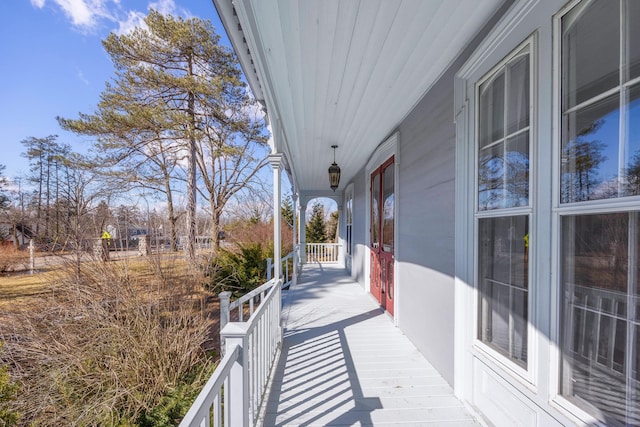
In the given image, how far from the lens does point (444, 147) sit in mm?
2244

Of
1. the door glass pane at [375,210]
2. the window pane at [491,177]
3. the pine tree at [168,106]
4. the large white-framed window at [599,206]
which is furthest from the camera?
the pine tree at [168,106]

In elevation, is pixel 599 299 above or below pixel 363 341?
above

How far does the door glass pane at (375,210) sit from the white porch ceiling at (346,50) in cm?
165

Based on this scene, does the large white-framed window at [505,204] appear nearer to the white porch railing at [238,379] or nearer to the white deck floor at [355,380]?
the white deck floor at [355,380]

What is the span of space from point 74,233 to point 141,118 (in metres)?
7.03

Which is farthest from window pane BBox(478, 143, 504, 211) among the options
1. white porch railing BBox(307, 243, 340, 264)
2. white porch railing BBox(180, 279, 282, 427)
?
white porch railing BBox(307, 243, 340, 264)

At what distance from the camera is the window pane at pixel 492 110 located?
1680 mm

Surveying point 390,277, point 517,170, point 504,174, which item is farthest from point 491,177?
point 390,277

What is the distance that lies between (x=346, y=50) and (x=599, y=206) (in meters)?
1.68

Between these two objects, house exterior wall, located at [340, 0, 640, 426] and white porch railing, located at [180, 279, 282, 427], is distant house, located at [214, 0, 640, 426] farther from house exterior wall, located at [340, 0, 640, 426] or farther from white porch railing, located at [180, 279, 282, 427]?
white porch railing, located at [180, 279, 282, 427]

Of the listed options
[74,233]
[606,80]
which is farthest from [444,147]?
[74,233]

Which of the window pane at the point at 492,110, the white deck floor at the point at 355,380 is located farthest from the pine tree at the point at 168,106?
the window pane at the point at 492,110

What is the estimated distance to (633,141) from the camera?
0.98m

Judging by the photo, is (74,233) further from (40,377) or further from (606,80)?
(606,80)
